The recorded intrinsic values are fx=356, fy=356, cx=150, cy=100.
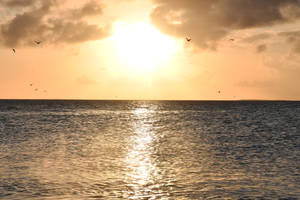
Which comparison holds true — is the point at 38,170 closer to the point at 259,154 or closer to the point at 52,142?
the point at 52,142

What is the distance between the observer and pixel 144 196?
64.8 feet

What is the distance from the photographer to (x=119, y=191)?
67.9ft

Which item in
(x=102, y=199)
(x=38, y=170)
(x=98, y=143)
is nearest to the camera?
(x=102, y=199)

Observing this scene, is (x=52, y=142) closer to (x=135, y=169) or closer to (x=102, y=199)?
(x=135, y=169)

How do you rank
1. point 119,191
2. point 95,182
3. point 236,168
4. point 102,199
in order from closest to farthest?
point 102,199 → point 119,191 → point 95,182 → point 236,168

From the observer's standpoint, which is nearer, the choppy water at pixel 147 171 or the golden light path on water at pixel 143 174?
the golden light path on water at pixel 143 174

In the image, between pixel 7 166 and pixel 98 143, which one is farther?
pixel 98 143

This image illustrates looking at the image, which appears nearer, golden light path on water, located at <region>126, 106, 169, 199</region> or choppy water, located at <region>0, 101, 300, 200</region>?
golden light path on water, located at <region>126, 106, 169, 199</region>

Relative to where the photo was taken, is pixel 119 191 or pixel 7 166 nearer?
pixel 119 191

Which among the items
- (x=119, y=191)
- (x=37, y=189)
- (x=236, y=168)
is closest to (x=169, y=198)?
(x=119, y=191)

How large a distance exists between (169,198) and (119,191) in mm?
3109

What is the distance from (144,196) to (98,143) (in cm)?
2507

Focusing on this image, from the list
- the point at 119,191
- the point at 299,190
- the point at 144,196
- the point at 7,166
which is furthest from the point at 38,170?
the point at 299,190

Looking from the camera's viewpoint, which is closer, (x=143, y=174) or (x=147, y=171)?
(x=143, y=174)
